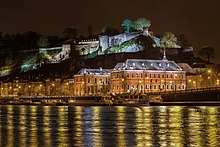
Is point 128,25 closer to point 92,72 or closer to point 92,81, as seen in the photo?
point 92,72

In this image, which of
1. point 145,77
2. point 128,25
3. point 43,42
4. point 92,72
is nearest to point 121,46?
point 128,25

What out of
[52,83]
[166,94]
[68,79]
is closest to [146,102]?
[166,94]

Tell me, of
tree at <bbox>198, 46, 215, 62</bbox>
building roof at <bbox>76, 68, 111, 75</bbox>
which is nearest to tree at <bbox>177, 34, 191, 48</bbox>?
tree at <bbox>198, 46, 215, 62</bbox>

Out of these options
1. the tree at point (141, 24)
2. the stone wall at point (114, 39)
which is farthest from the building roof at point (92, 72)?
the tree at point (141, 24)

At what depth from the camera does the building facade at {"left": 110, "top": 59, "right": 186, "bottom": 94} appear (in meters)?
106

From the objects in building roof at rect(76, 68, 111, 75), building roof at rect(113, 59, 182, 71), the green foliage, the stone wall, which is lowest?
building roof at rect(76, 68, 111, 75)

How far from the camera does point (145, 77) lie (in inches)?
4210

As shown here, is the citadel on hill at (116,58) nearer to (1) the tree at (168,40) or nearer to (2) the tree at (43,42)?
(1) the tree at (168,40)

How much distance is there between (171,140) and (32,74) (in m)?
134

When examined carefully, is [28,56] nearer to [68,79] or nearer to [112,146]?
[68,79]

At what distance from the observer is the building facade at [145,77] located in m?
106

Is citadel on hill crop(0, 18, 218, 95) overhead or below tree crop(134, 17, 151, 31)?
below

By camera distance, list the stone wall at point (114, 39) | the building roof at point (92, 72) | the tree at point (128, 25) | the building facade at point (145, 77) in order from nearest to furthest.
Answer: the building facade at point (145, 77), the building roof at point (92, 72), the stone wall at point (114, 39), the tree at point (128, 25)

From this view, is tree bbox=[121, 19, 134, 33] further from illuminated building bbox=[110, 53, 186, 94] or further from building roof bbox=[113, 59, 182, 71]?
illuminated building bbox=[110, 53, 186, 94]
